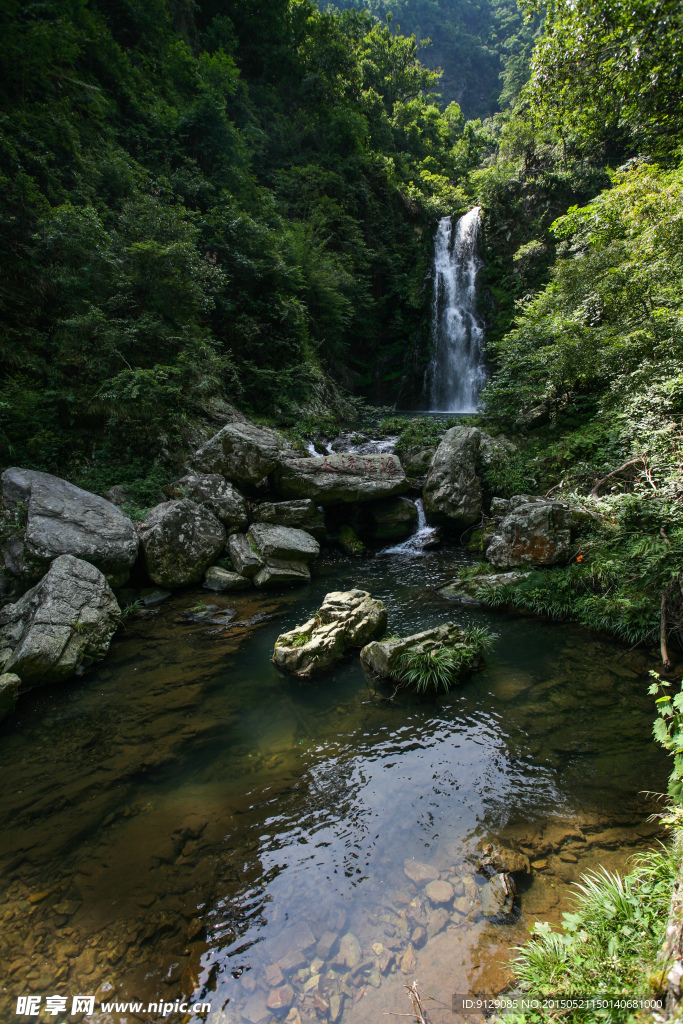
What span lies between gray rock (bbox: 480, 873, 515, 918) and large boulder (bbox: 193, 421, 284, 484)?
25.0ft

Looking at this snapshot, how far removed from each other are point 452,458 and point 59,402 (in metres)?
8.35

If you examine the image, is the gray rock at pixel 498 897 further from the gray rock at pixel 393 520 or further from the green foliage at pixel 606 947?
the gray rock at pixel 393 520

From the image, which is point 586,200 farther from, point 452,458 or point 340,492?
point 340,492

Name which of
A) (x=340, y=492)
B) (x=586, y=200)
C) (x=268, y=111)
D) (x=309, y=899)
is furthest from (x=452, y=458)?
(x=268, y=111)

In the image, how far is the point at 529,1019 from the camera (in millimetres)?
1976

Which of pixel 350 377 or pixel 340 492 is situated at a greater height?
pixel 350 377

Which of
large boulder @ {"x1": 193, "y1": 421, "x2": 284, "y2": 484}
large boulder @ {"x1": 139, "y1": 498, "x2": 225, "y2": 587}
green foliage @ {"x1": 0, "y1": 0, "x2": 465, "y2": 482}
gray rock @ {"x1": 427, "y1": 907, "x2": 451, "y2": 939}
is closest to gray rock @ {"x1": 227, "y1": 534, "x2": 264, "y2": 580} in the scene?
large boulder @ {"x1": 139, "y1": 498, "x2": 225, "y2": 587}

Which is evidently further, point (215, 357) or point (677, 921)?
point (215, 357)

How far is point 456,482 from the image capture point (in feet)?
30.7

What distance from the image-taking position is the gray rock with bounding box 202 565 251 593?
7.78m

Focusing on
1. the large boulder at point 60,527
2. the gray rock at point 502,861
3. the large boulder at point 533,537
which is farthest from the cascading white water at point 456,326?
the gray rock at point 502,861

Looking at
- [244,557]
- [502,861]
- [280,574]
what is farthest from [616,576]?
[244,557]

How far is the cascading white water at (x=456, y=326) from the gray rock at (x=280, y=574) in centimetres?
1505

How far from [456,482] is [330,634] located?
195 inches
